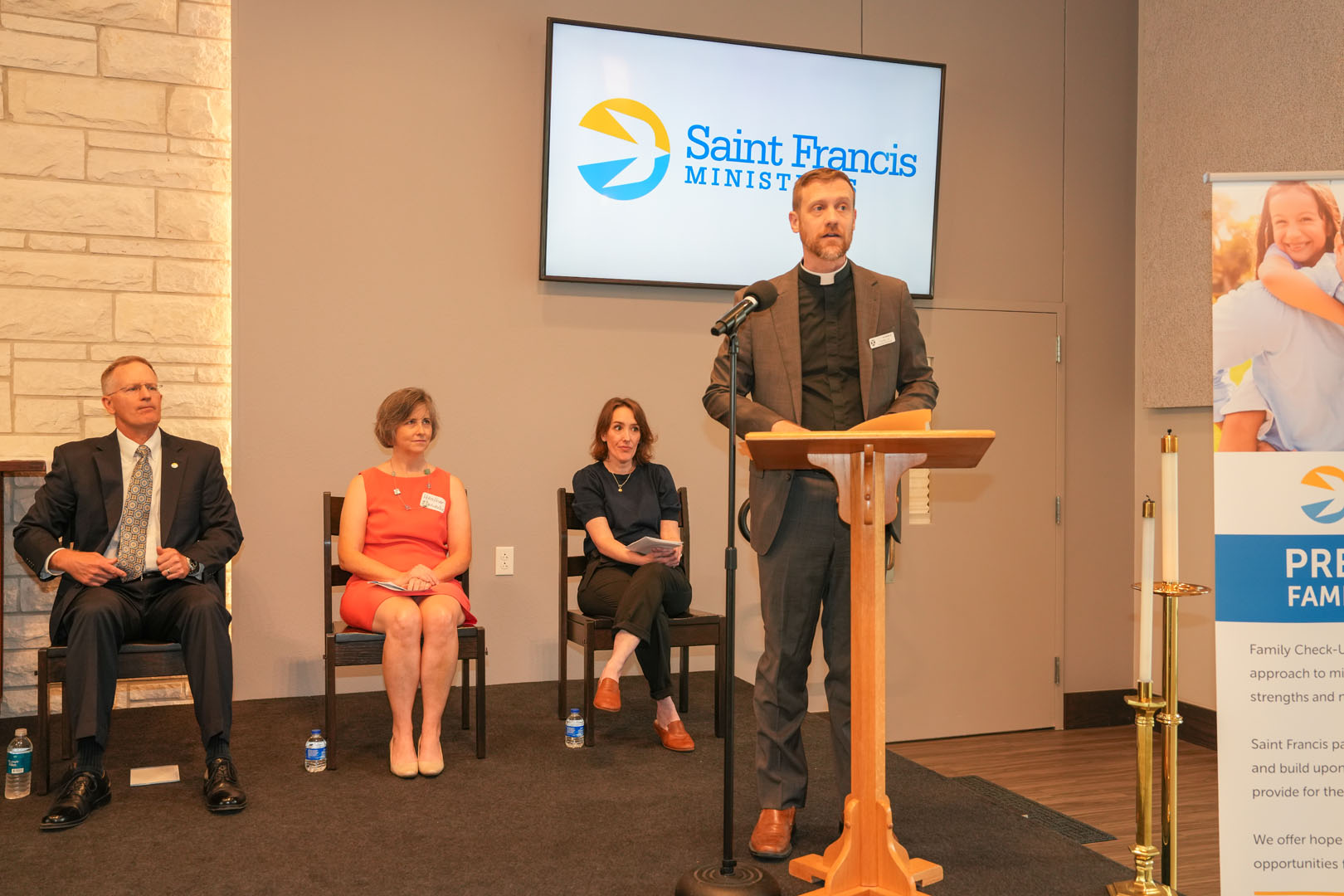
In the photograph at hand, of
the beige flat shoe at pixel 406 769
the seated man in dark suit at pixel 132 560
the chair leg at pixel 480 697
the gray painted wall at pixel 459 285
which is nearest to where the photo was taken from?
the seated man in dark suit at pixel 132 560

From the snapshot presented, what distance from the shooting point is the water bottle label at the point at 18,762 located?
2867 millimetres

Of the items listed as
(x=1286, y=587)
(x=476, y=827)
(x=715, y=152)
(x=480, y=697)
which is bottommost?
(x=476, y=827)

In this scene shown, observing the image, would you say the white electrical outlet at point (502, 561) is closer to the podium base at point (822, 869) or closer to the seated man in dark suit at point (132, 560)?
the seated man in dark suit at point (132, 560)

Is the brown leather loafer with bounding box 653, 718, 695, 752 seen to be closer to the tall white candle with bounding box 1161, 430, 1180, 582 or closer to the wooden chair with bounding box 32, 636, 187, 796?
the wooden chair with bounding box 32, 636, 187, 796

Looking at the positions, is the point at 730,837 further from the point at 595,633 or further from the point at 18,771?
the point at 18,771

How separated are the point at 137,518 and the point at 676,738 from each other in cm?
183

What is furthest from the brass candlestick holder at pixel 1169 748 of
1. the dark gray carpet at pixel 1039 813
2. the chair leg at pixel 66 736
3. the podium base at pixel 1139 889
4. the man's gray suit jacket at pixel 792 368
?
the chair leg at pixel 66 736

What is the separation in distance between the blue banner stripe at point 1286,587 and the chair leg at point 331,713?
7.97 feet

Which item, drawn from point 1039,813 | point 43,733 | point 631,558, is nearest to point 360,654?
point 43,733

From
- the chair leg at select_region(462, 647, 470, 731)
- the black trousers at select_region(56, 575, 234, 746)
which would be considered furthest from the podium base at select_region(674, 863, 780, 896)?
the chair leg at select_region(462, 647, 470, 731)

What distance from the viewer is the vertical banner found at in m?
2.14

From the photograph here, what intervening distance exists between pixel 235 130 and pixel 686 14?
6.49ft

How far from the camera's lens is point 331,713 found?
322 cm

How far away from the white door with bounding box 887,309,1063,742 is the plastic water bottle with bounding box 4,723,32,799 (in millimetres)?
3476
